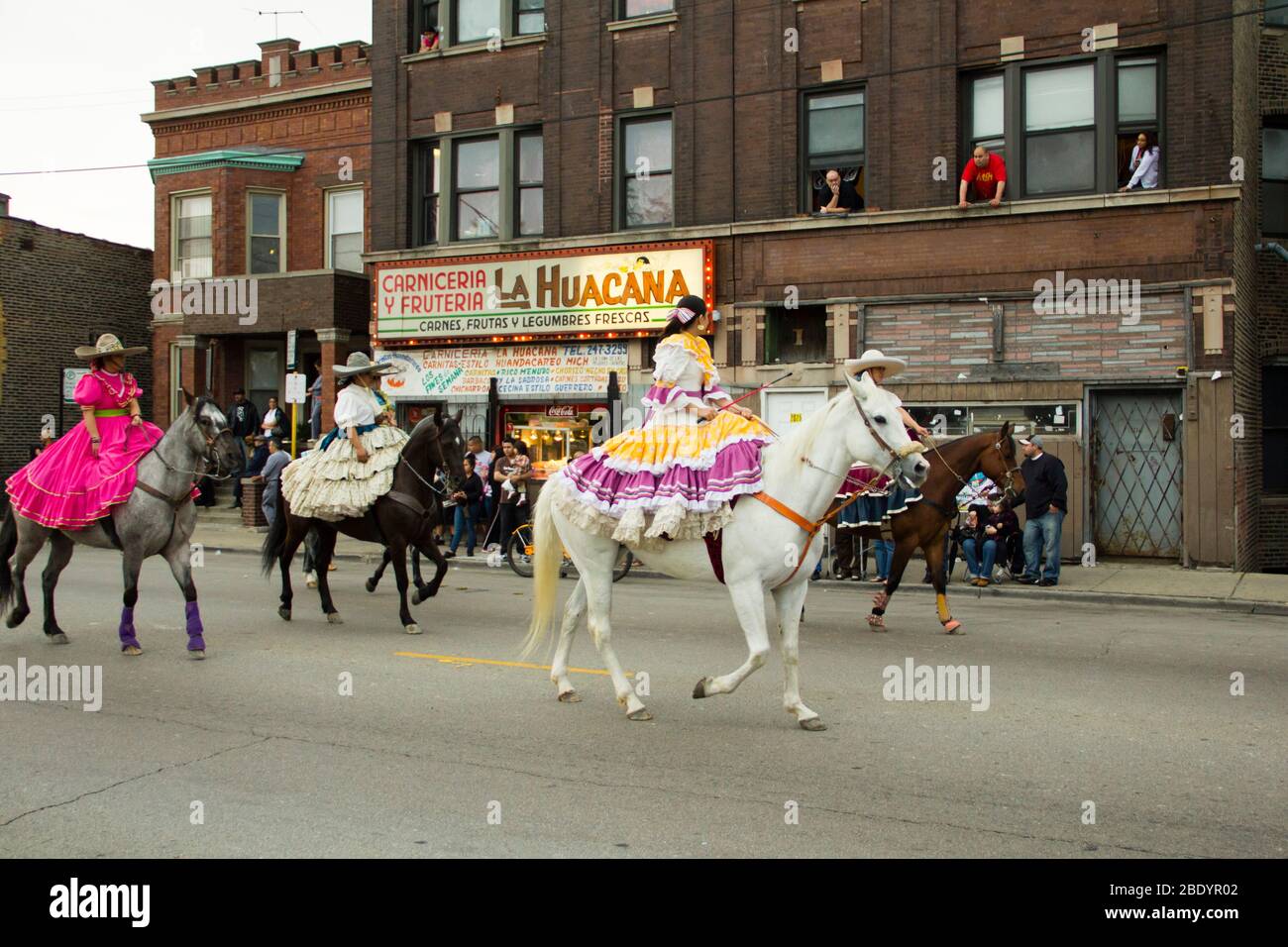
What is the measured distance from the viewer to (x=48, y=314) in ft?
107

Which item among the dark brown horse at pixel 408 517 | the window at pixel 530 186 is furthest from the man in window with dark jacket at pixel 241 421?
the dark brown horse at pixel 408 517

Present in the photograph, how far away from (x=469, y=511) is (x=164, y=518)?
36.0 ft

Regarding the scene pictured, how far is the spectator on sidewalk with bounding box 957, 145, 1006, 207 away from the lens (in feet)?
65.7

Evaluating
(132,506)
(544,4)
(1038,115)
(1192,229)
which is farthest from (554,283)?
(132,506)

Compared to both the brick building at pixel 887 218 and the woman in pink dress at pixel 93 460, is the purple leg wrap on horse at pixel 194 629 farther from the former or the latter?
the brick building at pixel 887 218

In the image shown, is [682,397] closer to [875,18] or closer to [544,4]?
[875,18]

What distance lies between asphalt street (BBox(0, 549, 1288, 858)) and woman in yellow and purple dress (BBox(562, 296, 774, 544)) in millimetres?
1388

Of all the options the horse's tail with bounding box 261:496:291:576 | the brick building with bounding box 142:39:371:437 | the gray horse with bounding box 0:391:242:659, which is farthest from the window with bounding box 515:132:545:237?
the gray horse with bounding box 0:391:242:659

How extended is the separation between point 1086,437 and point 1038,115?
576cm

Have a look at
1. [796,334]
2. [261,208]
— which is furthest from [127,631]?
[261,208]

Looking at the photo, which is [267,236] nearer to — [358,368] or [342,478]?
[358,368]

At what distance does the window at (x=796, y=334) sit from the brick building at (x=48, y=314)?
1938 centimetres
